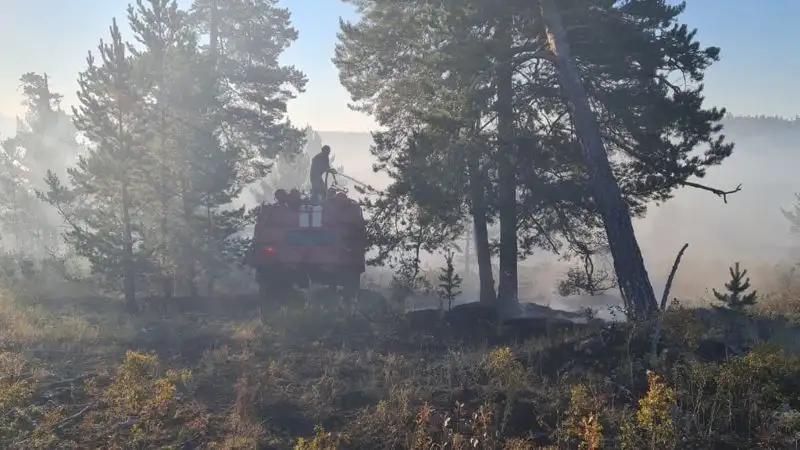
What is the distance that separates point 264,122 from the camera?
80.2 ft

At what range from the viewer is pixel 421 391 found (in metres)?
6.29

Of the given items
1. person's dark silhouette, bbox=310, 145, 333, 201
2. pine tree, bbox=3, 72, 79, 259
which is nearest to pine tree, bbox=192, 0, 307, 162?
person's dark silhouette, bbox=310, 145, 333, 201

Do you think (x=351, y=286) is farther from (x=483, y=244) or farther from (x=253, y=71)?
(x=253, y=71)

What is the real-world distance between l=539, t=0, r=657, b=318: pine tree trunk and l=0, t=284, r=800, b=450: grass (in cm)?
133

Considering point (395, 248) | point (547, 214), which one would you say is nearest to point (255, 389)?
point (395, 248)

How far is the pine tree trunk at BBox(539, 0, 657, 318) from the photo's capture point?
983 centimetres

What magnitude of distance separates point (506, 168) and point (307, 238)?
4784mm

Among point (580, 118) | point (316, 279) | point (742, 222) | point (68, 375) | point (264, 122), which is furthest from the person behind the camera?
point (742, 222)

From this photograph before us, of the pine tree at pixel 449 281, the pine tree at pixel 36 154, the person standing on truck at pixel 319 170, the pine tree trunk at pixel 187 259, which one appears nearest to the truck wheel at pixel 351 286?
the person standing on truck at pixel 319 170

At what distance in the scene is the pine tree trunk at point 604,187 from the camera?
32.2 feet

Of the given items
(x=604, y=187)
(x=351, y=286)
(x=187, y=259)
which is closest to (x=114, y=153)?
(x=187, y=259)

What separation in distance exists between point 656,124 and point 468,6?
14.3 ft

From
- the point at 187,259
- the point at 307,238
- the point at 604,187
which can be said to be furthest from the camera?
the point at 187,259

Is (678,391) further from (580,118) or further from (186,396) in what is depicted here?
(580,118)
